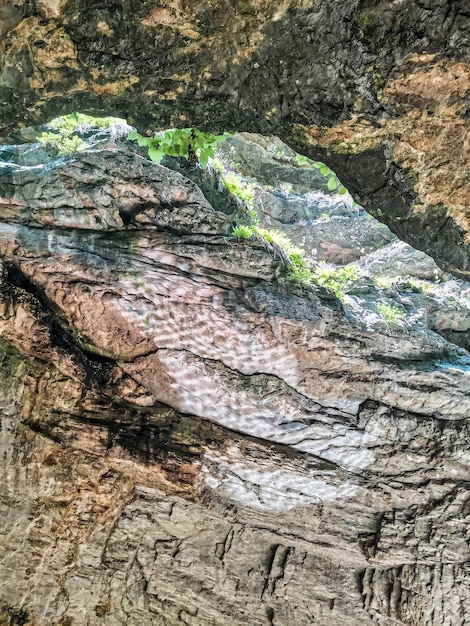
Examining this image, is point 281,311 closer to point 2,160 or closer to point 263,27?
point 263,27

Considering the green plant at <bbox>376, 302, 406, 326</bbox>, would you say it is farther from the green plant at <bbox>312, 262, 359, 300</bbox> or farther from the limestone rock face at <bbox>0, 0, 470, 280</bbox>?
the limestone rock face at <bbox>0, 0, 470, 280</bbox>

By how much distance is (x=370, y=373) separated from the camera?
17.8 ft

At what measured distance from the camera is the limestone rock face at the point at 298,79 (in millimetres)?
3049

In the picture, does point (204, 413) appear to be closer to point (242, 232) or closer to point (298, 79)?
point (242, 232)

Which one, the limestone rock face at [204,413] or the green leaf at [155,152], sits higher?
the green leaf at [155,152]

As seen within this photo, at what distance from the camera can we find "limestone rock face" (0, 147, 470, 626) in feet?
16.4

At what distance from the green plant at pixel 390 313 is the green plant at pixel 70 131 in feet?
14.9

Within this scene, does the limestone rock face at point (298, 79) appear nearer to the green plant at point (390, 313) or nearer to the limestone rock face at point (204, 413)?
the limestone rock face at point (204, 413)

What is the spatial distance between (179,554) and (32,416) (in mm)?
2818

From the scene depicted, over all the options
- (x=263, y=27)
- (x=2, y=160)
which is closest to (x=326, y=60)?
(x=263, y=27)

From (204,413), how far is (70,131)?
447 cm

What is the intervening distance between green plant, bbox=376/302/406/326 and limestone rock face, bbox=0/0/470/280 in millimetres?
1657

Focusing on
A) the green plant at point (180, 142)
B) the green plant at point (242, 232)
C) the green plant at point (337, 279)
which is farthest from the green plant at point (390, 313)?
the green plant at point (180, 142)

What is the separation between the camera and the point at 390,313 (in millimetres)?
5754
